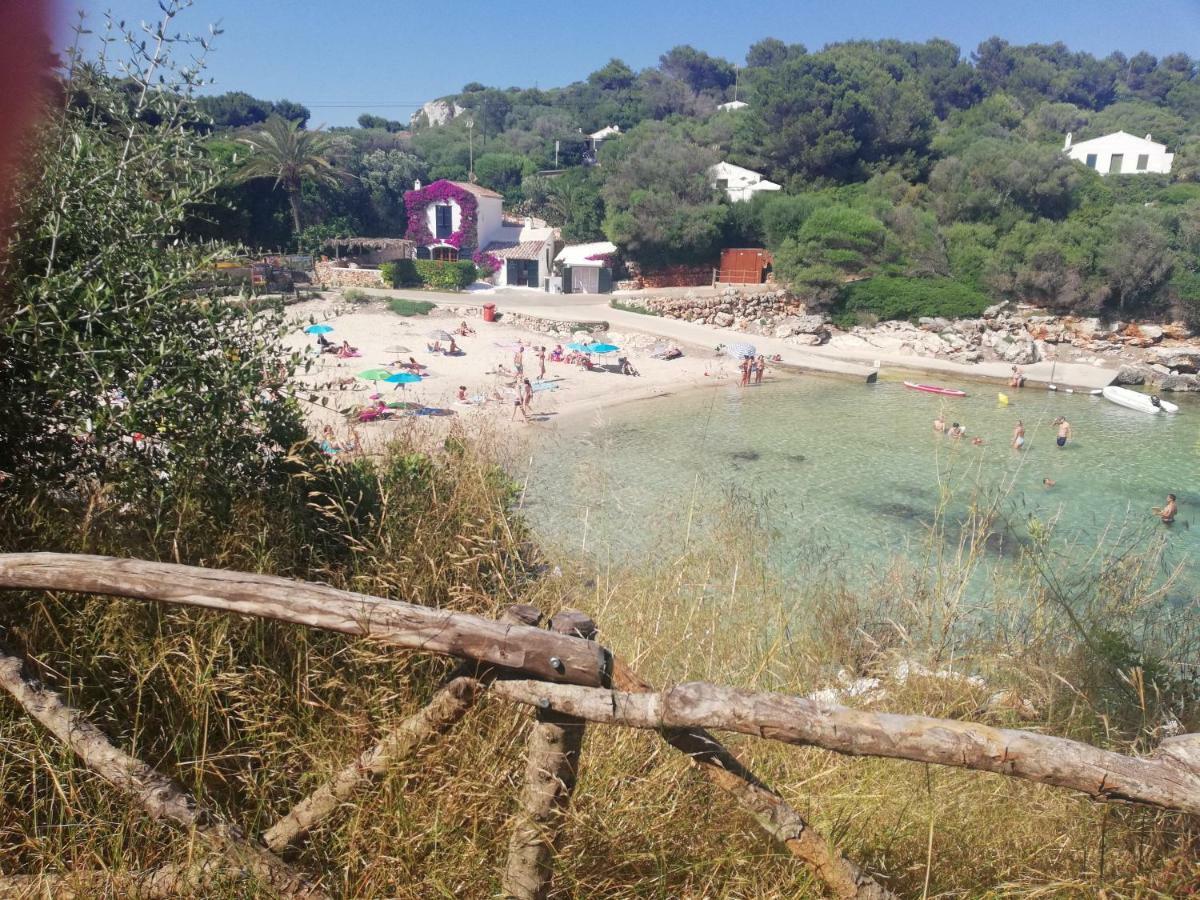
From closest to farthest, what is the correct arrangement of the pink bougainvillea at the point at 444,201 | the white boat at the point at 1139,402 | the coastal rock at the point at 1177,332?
the white boat at the point at 1139,402, the coastal rock at the point at 1177,332, the pink bougainvillea at the point at 444,201

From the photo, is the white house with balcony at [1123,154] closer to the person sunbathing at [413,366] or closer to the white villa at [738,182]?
the white villa at [738,182]

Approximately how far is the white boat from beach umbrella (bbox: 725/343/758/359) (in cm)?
1194

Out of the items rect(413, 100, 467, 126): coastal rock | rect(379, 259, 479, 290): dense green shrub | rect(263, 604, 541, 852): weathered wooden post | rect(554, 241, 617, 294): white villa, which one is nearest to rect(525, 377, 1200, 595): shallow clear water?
rect(263, 604, 541, 852): weathered wooden post

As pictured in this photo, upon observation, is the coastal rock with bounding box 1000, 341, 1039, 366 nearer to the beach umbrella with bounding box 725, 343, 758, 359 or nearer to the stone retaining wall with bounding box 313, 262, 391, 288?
the beach umbrella with bounding box 725, 343, 758, 359

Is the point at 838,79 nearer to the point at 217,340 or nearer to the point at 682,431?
the point at 682,431

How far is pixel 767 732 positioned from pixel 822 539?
1119 cm

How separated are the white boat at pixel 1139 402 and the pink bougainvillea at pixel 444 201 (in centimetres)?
3272

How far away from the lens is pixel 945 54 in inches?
3474

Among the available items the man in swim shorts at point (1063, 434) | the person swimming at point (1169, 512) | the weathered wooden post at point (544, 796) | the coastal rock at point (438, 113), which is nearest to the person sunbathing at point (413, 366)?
the man in swim shorts at point (1063, 434)

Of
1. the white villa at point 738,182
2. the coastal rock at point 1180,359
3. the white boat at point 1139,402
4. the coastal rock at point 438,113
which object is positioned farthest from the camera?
the coastal rock at point 438,113

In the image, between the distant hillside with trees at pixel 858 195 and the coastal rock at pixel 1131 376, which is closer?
the coastal rock at pixel 1131 376

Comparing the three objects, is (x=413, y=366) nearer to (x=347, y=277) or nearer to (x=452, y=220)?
(x=347, y=277)

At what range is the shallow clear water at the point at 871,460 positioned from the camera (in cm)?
1242

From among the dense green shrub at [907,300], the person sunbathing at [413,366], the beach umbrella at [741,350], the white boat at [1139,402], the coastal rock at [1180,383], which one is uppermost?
the dense green shrub at [907,300]
